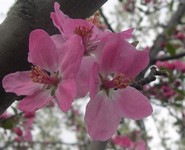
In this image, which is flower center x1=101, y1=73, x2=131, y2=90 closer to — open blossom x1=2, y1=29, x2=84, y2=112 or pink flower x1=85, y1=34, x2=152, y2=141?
pink flower x1=85, y1=34, x2=152, y2=141

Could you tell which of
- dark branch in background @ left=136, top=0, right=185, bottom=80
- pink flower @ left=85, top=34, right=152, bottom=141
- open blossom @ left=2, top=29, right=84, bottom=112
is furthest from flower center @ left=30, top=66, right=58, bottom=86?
dark branch in background @ left=136, top=0, right=185, bottom=80

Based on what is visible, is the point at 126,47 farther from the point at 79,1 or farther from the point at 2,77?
the point at 2,77

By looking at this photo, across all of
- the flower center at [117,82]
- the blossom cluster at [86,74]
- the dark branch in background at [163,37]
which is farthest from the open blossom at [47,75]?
the dark branch in background at [163,37]

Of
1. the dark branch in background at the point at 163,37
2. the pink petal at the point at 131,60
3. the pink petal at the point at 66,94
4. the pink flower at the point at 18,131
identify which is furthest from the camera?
the dark branch in background at the point at 163,37

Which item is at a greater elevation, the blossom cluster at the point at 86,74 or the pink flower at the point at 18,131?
the blossom cluster at the point at 86,74

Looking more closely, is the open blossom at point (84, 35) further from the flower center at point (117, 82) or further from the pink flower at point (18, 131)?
the pink flower at point (18, 131)

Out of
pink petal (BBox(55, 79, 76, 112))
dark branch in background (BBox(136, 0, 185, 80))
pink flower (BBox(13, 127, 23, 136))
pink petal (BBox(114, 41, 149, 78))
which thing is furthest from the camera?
dark branch in background (BBox(136, 0, 185, 80))

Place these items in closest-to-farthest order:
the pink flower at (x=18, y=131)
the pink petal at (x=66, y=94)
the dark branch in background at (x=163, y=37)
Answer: the pink petal at (x=66, y=94) < the pink flower at (x=18, y=131) < the dark branch in background at (x=163, y=37)
